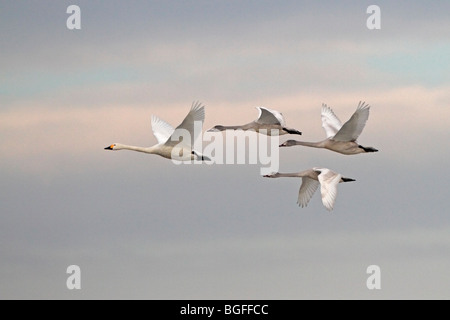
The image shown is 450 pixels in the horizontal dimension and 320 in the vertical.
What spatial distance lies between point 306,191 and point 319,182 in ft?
7.24

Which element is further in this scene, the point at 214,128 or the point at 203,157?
the point at 214,128

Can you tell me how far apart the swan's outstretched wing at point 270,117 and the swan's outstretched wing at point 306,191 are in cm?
322

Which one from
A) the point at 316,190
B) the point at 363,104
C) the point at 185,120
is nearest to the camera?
the point at 185,120

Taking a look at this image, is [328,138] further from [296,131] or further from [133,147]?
[133,147]

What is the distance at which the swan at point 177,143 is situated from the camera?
47250mm

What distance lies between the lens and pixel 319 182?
52.8 m

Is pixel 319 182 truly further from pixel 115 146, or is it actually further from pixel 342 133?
pixel 115 146

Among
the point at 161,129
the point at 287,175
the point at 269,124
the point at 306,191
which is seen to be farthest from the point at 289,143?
→ the point at 161,129

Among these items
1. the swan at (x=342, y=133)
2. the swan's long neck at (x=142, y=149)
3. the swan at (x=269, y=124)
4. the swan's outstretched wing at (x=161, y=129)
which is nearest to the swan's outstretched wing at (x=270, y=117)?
the swan at (x=269, y=124)

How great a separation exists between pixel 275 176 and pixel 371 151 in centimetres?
543

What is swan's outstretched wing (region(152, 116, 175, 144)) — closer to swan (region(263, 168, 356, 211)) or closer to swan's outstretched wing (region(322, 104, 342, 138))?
swan (region(263, 168, 356, 211))

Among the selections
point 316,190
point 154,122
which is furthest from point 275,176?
point 154,122

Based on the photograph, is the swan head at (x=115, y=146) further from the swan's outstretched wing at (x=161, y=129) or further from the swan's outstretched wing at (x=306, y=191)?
the swan's outstretched wing at (x=306, y=191)

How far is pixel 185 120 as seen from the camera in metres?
47.6
